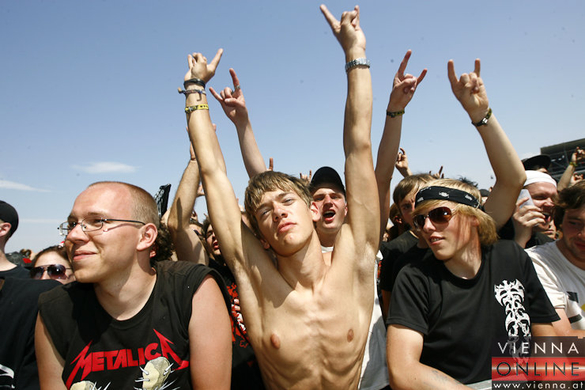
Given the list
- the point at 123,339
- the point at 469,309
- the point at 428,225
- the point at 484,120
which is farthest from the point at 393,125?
the point at 123,339

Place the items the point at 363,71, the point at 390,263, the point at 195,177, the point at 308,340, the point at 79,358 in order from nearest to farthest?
the point at 79,358, the point at 308,340, the point at 363,71, the point at 390,263, the point at 195,177

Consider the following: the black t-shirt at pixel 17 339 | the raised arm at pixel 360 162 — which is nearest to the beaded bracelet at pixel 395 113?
the raised arm at pixel 360 162

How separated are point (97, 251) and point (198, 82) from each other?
1437 mm

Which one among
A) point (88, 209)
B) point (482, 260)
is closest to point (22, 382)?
point (88, 209)

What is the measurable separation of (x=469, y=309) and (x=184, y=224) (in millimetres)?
2585

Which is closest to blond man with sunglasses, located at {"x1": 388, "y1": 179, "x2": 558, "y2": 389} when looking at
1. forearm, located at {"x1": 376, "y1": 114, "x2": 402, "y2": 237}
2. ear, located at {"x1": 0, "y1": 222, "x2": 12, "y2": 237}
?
forearm, located at {"x1": 376, "y1": 114, "x2": 402, "y2": 237}

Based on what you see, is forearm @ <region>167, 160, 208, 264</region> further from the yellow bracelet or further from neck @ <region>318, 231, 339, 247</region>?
neck @ <region>318, 231, 339, 247</region>

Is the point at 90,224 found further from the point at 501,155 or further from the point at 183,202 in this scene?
the point at 501,155

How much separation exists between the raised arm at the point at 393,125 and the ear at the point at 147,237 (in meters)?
1.86

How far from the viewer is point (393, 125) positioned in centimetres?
321

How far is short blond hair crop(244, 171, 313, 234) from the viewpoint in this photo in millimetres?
2672

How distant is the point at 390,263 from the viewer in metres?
3.44

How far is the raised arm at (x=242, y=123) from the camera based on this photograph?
3.64 meters

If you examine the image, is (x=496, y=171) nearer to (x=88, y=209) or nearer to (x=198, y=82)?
(x=198, y=82)
